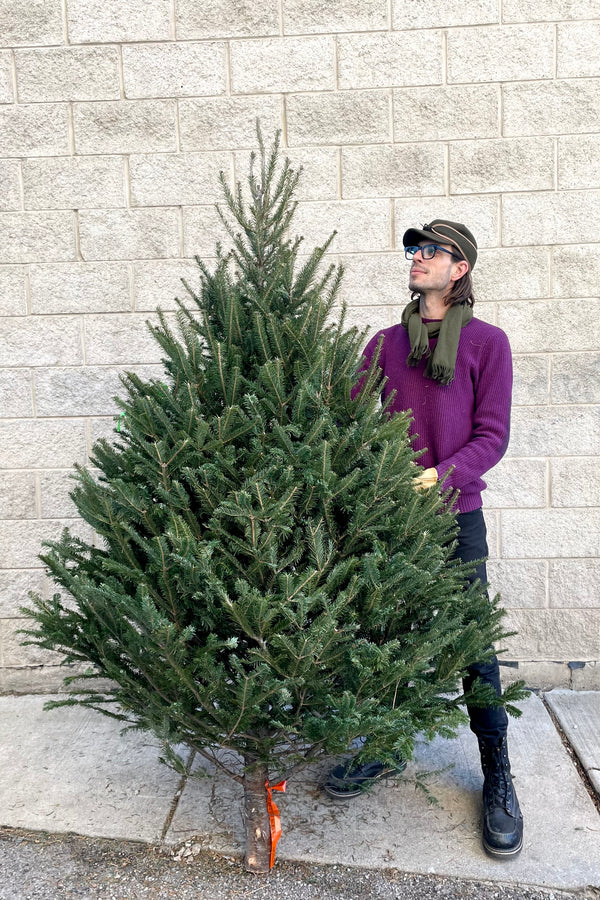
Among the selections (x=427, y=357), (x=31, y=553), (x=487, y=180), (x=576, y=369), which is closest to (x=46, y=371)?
(x=31, y=553)

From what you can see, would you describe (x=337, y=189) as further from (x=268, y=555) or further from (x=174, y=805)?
(x=174, y=805)

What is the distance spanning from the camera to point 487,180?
3.92 m

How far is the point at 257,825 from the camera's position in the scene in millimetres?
2623

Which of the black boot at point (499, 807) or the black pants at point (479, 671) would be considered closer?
the black boot at point (499, 807)

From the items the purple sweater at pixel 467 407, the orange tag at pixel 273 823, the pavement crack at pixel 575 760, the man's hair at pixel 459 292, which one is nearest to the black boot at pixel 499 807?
the pavement crack at pixel 575 760

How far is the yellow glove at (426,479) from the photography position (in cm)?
246

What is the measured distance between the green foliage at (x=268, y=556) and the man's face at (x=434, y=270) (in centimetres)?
59

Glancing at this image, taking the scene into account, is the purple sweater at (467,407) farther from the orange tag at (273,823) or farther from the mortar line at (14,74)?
the mortar line at (14,74)

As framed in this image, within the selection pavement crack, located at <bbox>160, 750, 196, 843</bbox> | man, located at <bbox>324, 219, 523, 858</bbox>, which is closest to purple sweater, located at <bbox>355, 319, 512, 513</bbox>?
man, located at <bbox>324, 219, 523, 858</bbox>

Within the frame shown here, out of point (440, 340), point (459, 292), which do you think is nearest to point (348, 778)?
point (440, 340)

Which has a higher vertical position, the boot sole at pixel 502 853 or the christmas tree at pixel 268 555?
Answer: the christmas tree at pixel 268 555

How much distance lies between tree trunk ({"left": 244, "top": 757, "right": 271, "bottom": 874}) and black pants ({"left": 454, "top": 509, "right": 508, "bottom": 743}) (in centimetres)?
83

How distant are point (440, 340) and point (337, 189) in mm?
1553

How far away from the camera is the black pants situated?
9.36 feet
